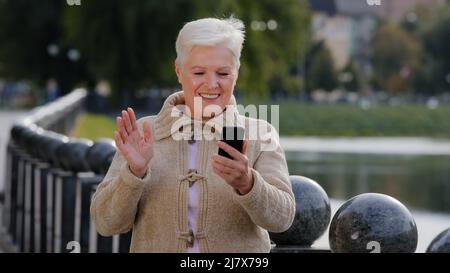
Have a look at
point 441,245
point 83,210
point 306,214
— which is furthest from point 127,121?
point 83,210

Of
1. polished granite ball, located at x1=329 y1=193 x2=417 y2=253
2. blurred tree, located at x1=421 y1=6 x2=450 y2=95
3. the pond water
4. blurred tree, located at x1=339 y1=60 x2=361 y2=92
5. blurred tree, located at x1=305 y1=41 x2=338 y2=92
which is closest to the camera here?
polished granite ball, located at x1=329 y1=193 x2=417 y2=253

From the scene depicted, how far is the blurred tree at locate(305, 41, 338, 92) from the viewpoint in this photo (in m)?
96.8

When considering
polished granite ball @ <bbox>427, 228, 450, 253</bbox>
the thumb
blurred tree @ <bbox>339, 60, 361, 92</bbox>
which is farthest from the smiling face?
blurred tree @ <bbox>339, 60, 361, 92</bbox>

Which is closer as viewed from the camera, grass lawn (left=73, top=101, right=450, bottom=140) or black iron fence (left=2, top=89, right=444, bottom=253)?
black iron fence (left=2, top=89, right=444, bottom=253)

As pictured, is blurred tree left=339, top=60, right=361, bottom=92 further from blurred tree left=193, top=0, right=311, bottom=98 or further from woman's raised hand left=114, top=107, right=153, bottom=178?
woman's raised hand left=114, top=107, right=153, bottom=178

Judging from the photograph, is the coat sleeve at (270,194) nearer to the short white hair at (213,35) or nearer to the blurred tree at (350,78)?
the short white hair at (213,35)

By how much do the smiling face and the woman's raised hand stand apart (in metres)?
0.18

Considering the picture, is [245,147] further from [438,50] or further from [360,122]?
[438,50]

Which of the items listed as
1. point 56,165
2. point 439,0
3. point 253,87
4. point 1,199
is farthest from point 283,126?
point 439,0

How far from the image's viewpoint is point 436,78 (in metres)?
80.4

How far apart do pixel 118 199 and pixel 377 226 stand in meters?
1.24

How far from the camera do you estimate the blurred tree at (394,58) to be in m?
93.2

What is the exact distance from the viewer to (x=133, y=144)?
3.57 meters

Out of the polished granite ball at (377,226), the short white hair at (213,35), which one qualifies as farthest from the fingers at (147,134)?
the polished granite ball at (377,226)
